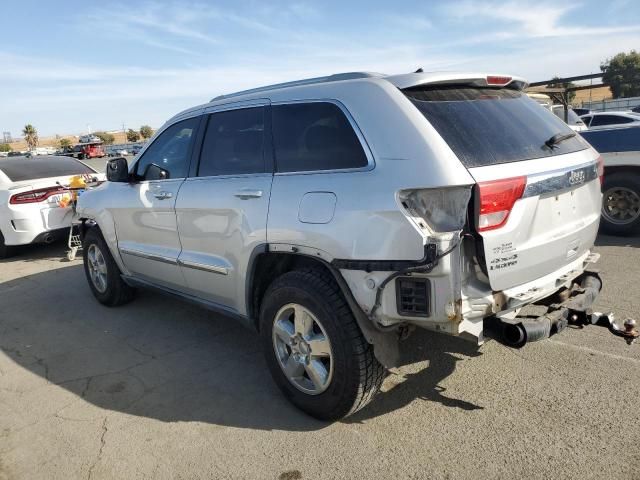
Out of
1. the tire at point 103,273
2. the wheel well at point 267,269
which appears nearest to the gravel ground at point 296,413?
the wheel well at point 267,269

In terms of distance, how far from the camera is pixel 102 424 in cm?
327

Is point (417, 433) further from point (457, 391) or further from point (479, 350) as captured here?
point (479, 350)

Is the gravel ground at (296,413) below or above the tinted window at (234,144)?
below

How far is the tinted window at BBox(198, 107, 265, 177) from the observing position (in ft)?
11.5

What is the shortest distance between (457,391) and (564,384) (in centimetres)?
67

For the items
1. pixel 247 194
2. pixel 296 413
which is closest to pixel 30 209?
pixel 247 194

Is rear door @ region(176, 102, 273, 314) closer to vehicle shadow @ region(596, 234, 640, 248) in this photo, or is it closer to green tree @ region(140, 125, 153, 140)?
vehicle shadow @ region(596, 234, 640, 248)

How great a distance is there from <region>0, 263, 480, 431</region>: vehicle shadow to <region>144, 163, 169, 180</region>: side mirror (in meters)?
1.38

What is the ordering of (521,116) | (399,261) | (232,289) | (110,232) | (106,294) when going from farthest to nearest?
(106,294), (110,232), (232,289), (521,116), (399,261)

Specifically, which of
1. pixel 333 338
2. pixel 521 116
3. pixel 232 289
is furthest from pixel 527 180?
pixel 232 289

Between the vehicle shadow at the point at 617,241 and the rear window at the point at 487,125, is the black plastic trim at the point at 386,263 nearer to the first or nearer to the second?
the rear window at the point at 487,125

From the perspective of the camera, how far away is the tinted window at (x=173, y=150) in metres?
4.10

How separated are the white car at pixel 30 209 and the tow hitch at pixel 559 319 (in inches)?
275

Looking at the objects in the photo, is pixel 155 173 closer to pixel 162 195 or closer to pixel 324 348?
pixel 162 195
